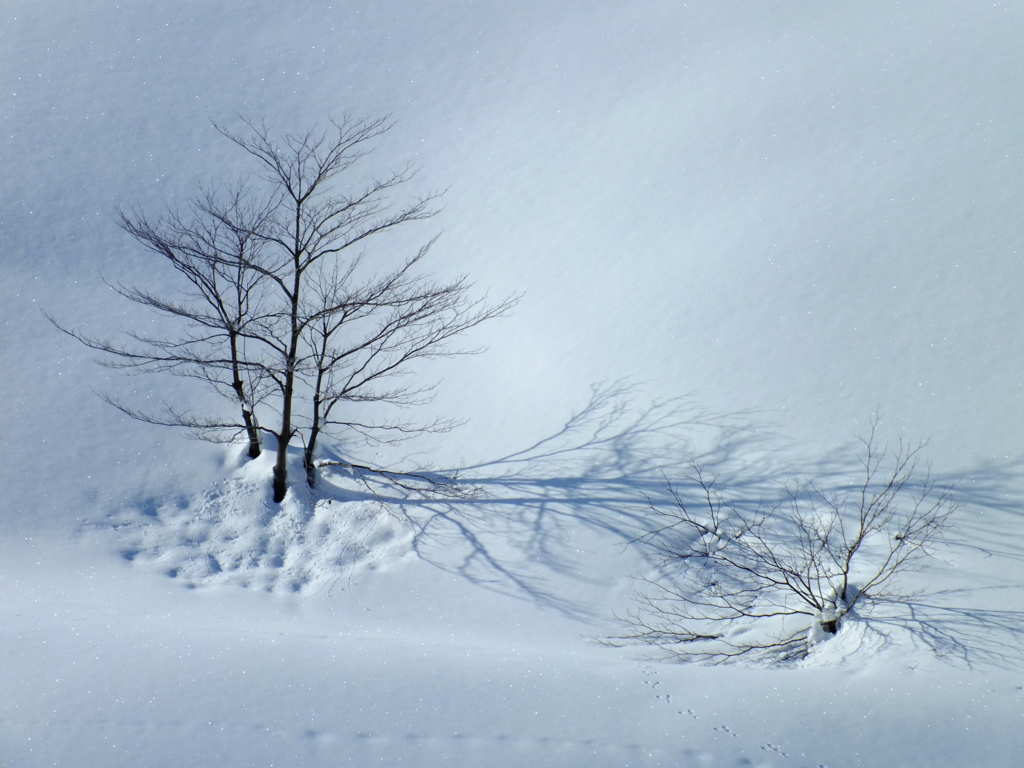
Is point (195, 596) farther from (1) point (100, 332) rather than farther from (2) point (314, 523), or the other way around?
(1) point (100, 332)

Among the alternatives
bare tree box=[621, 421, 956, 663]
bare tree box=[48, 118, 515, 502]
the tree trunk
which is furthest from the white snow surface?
bare tree box=[48, 118, 515, 502]

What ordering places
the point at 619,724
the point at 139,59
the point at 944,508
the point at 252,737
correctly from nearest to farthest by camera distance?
the point at 252,737
the point at 619,724
the point at 944,508
the point at 139,59

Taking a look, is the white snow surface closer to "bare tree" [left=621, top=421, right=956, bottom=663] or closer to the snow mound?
the snow mound

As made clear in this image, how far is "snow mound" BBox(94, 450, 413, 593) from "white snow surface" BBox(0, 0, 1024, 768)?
0.05 metres

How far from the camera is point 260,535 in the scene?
10273 mm

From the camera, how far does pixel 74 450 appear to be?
11.3 m

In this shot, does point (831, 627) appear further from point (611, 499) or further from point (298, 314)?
point (298, 314)

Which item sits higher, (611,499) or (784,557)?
(611,499)

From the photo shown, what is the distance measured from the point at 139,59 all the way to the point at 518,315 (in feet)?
34.4

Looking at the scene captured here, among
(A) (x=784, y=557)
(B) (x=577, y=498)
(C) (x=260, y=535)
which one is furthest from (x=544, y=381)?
(C) (x=260, y=535)

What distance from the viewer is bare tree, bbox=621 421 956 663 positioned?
8133mm

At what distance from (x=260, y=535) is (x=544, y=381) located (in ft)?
15.1

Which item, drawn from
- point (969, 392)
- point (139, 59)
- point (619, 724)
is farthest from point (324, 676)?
point (139, 59)

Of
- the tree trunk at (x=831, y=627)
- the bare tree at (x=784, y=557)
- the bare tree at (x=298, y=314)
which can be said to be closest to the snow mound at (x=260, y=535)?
the bare tree at (x=298, y=314)
